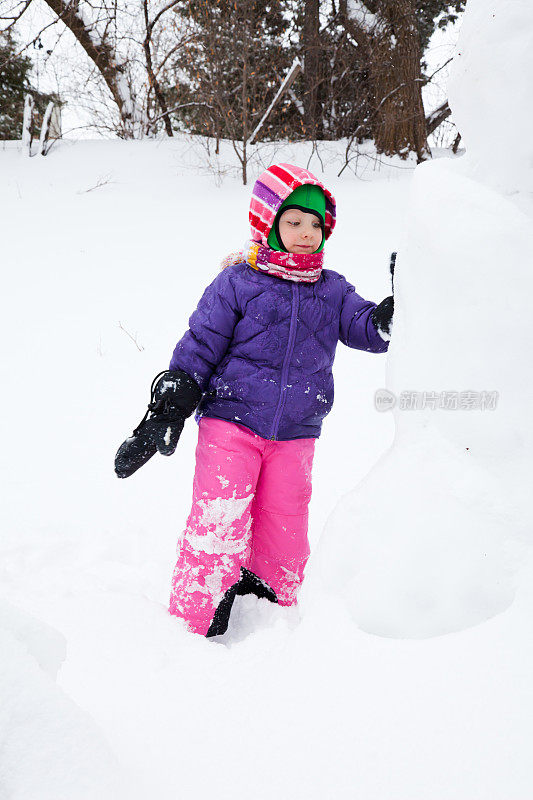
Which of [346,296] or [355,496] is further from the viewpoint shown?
[346,296]

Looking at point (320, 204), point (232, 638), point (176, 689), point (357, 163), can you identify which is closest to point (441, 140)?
point (357, 163)

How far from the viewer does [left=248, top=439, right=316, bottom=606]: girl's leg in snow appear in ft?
6.41

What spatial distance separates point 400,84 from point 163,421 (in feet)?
20.3

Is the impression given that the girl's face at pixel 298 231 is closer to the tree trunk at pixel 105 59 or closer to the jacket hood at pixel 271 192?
the jacket hood at pixel 271 192

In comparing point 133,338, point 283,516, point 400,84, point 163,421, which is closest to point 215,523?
point 283,516

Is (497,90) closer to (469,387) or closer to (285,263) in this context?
(469,387)

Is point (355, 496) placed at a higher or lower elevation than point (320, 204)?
lower

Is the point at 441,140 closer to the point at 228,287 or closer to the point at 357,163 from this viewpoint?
the point at 357,163

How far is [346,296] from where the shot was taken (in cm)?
197

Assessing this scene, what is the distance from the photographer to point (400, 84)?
21.1 ft

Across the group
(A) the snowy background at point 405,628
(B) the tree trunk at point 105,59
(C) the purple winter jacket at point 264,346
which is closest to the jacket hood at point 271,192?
(C) the purple winter jacket at point 264,346

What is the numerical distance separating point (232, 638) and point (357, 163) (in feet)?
19.1

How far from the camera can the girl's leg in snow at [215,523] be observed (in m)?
1.85

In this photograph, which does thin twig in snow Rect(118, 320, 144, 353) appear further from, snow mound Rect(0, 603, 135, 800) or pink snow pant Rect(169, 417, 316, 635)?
snow mound Rect(0, 603, 135, 800)
